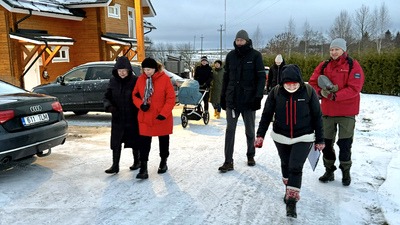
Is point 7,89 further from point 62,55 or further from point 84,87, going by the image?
point 62,55

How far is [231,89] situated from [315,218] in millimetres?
2217

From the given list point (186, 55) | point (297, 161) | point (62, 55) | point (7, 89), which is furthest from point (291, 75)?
point (186, 55)

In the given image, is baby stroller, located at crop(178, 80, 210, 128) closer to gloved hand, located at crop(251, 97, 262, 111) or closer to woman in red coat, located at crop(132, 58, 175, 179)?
gloved hand, located at crop(251, 97, 262, 111)

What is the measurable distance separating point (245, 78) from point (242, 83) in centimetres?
8

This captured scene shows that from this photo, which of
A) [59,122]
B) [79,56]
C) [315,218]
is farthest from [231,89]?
[79,56]

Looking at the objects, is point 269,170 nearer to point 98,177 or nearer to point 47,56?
point 98,177

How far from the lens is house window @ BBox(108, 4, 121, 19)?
20966mm

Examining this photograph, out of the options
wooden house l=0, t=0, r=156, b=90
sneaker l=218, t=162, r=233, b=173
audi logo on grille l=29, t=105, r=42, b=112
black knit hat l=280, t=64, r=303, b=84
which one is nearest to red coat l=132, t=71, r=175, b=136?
sneaker l=218, t=162, r=233, b=173

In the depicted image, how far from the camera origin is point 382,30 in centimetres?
5675

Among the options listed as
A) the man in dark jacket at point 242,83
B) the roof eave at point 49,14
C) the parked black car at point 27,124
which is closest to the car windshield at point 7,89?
the parked black car at point 27,124

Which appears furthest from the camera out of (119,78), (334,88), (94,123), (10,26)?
(10,26)

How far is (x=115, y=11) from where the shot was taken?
2162cm

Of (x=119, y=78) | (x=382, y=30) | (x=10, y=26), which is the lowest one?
(x=119, y=78)

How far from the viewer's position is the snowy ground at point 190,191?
3.84 meters
